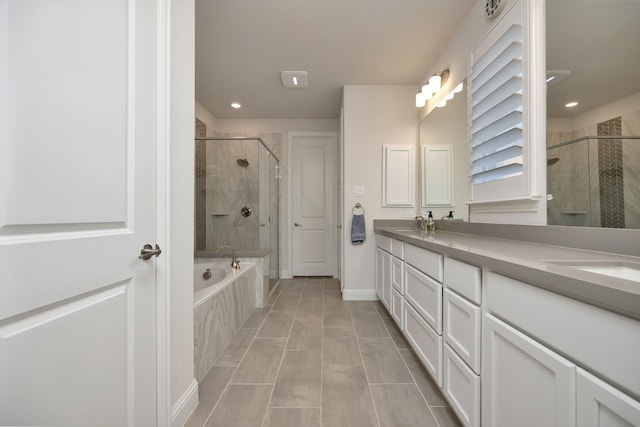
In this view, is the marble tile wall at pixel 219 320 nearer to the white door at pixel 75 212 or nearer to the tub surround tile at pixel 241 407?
the tub surround tile at pixel 241 407

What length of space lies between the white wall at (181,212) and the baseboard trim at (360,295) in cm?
201

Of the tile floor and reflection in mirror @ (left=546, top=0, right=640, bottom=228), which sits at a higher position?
reflection in mirror @ (left=546, top=0, right=640, bottom=228)

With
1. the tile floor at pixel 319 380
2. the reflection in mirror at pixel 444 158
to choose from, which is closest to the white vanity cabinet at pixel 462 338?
the tile floor at pixel 319 380

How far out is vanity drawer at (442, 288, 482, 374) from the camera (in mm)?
1009

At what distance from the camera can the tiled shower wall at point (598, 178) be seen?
0.93m

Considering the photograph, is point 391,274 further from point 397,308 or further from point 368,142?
point 368,142

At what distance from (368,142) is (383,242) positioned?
121 centimetres

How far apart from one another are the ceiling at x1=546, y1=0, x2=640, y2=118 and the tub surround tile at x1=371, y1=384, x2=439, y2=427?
154 cm

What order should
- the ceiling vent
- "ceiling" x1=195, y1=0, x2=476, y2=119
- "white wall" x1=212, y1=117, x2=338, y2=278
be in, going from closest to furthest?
"ceiling" x1=195, y1=0, x2=476, y2=119
the ceiling vent
"white wall" x1=212, y1=117, x2=338, y2=278

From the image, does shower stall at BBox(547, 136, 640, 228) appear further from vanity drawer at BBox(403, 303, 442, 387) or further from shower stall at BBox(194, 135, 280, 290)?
shower stall at BBox(194, 135, 280, 290)

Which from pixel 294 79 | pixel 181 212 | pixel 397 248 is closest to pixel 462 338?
pixel 397 248

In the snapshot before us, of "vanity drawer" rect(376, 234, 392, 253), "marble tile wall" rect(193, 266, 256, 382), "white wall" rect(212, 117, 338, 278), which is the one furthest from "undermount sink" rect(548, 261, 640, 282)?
"white wall" rect(212, 117, 338, 278)

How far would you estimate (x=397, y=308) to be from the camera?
6.98ft

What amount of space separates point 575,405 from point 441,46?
2719mm
